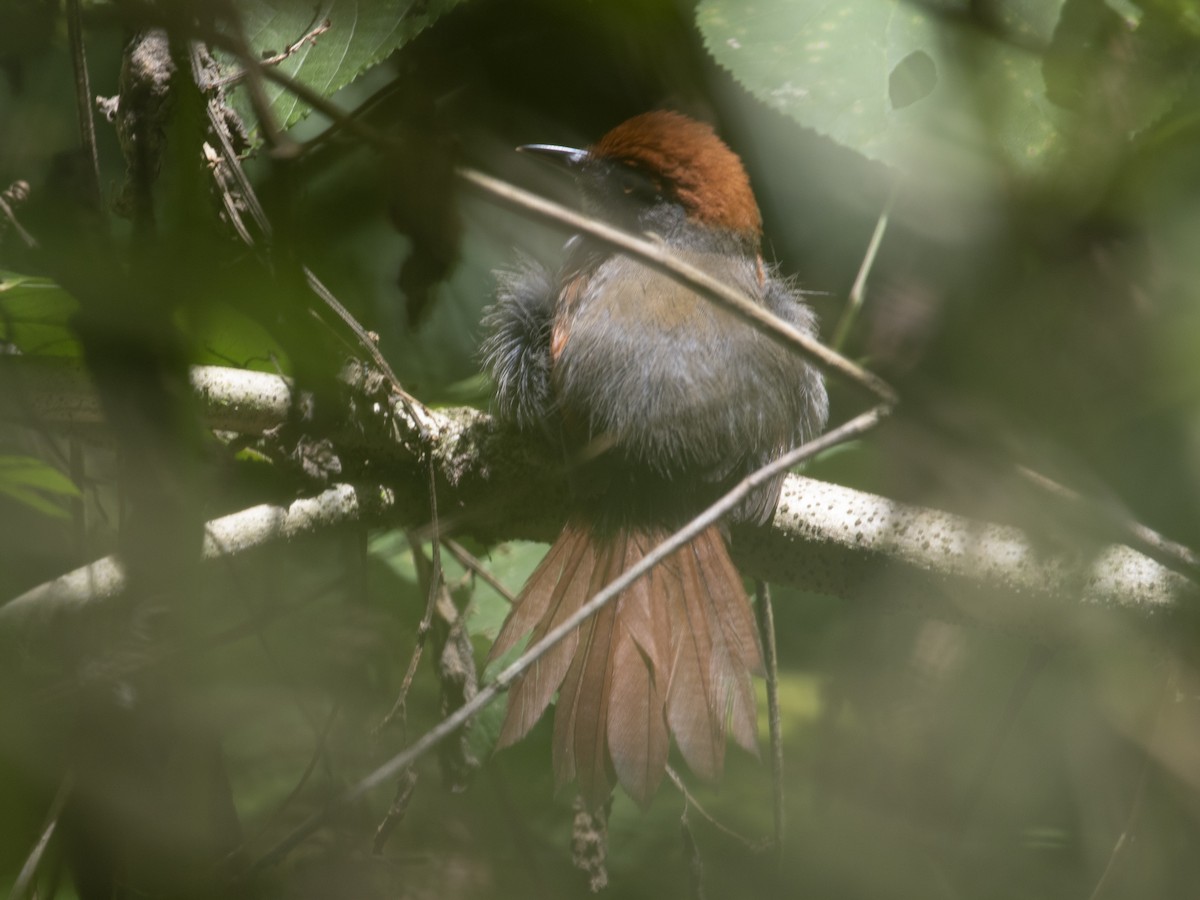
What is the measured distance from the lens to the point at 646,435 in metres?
1.40

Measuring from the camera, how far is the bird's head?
65.6 inches

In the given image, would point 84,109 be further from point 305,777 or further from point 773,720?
point 773,720

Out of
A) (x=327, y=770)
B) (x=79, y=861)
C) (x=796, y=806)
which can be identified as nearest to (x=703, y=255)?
(x=796, y=806)

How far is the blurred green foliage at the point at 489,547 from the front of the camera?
2.64 ft

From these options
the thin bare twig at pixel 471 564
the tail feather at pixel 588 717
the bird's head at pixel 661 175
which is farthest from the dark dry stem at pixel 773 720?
the bird's head at pixel 661 175

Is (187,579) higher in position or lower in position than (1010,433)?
lower

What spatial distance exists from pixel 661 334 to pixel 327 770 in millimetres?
743

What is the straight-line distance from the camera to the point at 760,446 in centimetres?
144

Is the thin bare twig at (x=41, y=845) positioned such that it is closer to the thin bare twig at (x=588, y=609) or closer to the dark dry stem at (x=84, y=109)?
the thin bare twig at (x=588, y=609)

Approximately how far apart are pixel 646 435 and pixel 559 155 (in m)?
0.58

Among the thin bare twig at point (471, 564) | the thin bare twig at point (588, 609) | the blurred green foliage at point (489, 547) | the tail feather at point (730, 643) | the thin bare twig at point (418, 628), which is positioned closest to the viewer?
the thin bare twig at point (588, 609)

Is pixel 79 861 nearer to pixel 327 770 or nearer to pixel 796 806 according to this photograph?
pixel 327 770

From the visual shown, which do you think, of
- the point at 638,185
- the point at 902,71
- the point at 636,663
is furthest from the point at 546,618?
the point at 902,71

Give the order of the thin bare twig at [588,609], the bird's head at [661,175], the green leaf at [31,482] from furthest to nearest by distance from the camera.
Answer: the bird's head at [661,175], the green leaf at [31,482], the thin bare twig at [588,609]
